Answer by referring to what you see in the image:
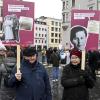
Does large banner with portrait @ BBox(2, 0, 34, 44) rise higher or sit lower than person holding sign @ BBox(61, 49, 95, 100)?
higher

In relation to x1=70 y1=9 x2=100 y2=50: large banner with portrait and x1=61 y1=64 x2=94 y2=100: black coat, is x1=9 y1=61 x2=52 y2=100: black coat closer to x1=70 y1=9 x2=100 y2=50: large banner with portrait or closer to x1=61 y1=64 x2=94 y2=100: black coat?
x1=61 y1=64 x2=94 y2=100: black coat

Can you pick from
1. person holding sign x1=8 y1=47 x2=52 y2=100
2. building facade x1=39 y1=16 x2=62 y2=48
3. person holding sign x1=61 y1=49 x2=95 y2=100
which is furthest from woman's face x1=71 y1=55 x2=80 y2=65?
building facade x1=39 y1=16 x2=62 y2=48

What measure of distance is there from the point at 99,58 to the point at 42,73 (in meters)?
17.5

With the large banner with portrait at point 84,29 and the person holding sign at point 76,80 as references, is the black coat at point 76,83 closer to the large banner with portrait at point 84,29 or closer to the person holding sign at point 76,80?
the person holding sign at point 76,80

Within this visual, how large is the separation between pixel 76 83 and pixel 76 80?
1.9 inches

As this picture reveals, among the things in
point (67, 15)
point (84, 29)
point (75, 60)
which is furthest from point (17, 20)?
point (67, 15)

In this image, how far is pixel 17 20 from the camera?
8898mm

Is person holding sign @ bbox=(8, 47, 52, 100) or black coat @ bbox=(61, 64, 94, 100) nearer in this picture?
person holding sign @ bbox=(8, 47, 52, 100)

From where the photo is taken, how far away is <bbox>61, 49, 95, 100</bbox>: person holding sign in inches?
295

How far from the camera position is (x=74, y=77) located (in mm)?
7562

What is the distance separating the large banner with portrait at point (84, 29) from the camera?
935 centimetres

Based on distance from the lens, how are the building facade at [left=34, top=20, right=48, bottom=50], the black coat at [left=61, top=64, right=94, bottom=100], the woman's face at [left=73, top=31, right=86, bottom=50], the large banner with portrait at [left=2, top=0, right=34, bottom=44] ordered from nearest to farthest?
1. the black coat at [left=61, top=64, right=94, bottom=100]
2. the large banner with portrait at [left=2, top=0, right=34, bottom=44]
3. the woman's face at [left=73, top=31, right=86, bottom=50]
4. the building facade at [left=34, top=20, right=48, bottom=50]

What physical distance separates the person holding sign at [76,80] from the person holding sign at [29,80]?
1.64ft

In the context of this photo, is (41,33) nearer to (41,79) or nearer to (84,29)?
(84,29)
